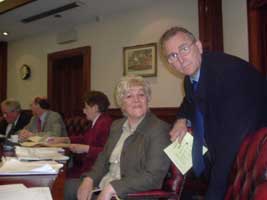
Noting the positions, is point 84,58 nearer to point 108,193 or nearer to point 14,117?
point 14,117

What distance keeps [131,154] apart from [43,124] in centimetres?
231

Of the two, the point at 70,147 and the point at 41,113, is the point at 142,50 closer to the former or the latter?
the point at 41,113

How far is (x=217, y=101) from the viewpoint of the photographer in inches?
56.3

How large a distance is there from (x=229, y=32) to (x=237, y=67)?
262 centimetres

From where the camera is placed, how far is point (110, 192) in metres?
1.77

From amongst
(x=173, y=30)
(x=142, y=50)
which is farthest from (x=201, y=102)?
(x=142, y=50)

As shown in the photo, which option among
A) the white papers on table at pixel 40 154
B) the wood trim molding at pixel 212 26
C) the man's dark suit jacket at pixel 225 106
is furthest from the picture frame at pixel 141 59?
the man's dark suit jacket at pixel 225 106

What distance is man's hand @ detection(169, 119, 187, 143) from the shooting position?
5.82ft

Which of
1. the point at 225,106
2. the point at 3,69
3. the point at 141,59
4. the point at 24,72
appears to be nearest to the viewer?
the point at 225,106

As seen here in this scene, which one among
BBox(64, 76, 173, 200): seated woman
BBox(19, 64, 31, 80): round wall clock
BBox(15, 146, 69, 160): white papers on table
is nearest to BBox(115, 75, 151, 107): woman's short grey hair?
BBox(64, 76, 173, 200): seated woman

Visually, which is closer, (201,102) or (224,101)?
(224,101)

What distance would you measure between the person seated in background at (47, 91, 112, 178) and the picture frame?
5.40 ft

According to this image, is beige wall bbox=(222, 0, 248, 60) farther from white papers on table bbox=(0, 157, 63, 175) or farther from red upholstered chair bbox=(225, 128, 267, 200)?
red upholstered chair bbox=(225, 128, 267, 200)

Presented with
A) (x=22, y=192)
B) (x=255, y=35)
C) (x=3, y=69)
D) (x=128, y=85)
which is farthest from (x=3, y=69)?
(x=22, y=192)
